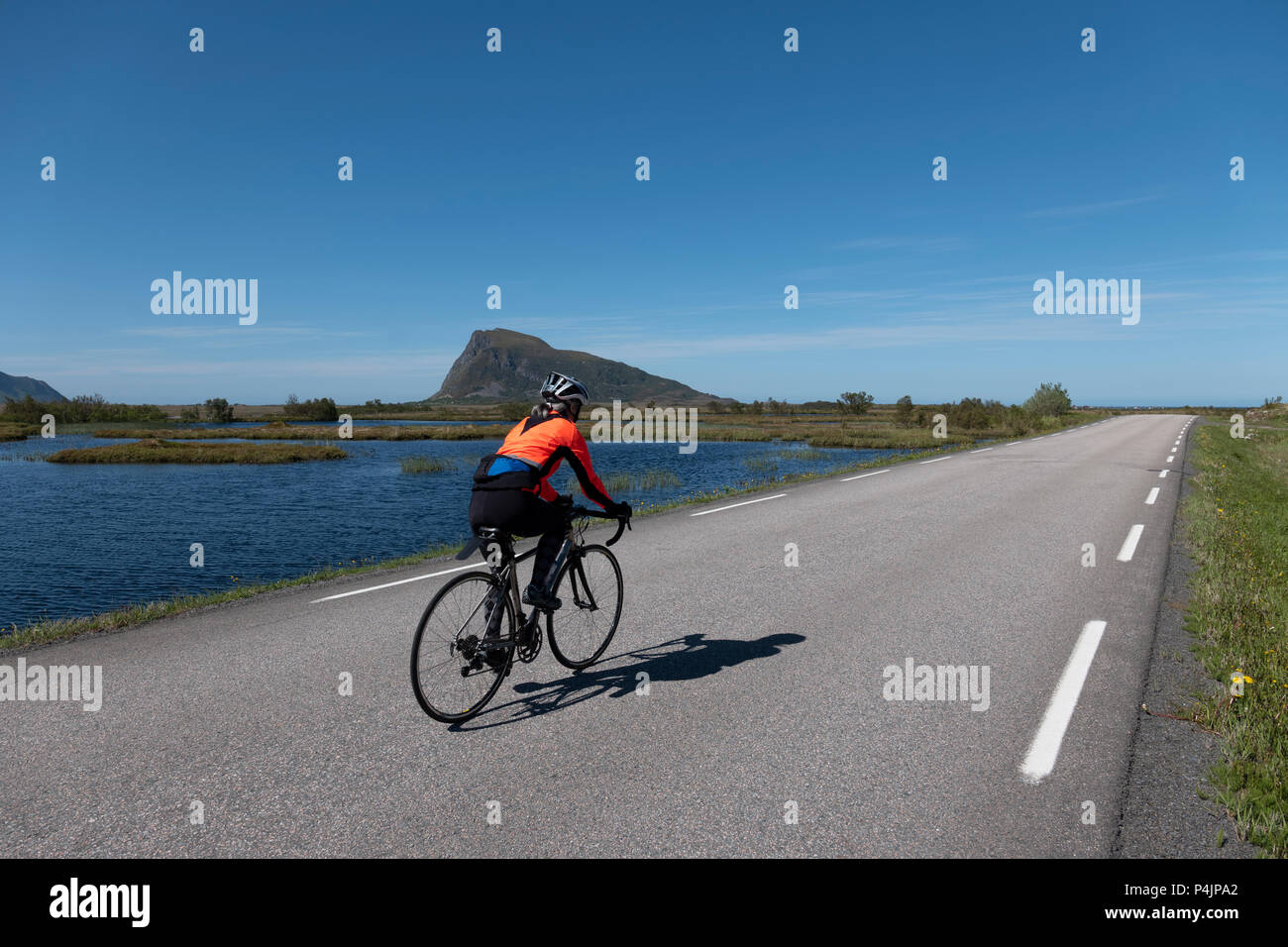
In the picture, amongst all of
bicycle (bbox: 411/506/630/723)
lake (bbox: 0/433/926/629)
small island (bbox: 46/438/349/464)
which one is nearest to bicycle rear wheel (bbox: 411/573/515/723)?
bicycle (bbox: 411/506/630/723)

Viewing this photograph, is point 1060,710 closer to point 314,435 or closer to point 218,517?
point 218,517

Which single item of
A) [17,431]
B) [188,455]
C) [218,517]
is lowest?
[218,517]

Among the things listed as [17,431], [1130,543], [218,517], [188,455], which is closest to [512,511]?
[1130,543]

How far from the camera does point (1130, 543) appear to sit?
1025 centimetres

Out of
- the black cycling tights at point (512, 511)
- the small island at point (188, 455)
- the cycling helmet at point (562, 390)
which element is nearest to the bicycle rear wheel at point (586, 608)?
the black cycling tights at point (512, 511)

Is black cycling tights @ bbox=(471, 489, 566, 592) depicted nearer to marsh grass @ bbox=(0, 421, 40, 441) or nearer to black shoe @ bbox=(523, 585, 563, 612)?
black shoe @ bbox=(523, 585, 563, 612)

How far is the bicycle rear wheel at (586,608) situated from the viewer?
215 inches

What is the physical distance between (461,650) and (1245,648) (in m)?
6.05

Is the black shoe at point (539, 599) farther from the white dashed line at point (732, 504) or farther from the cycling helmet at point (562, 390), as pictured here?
the white dashed line at point (732, 504)

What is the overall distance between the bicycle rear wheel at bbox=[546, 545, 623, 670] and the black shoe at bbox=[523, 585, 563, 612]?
197mm

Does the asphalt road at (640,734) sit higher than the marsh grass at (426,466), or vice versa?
the marsh grass at (426,466)

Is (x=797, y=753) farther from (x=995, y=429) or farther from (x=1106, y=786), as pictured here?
(x=995, y=429)

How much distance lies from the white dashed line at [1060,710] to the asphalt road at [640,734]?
0.06 feet
